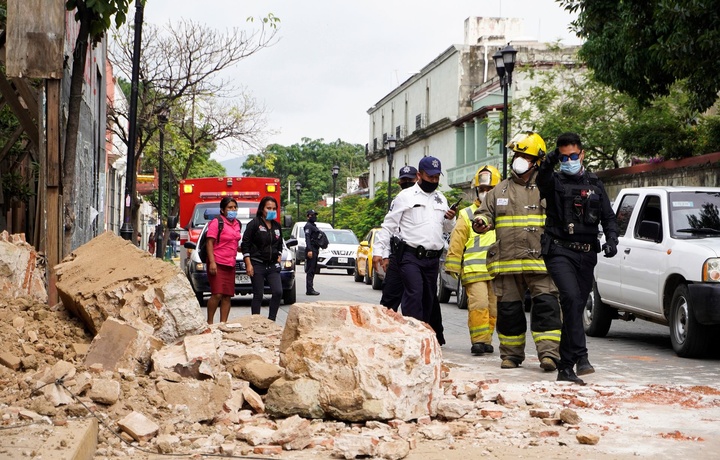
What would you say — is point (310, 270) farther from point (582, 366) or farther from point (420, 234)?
point (582, 366)

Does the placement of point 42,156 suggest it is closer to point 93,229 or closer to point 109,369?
point 109,369

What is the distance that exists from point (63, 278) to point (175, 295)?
1.16m

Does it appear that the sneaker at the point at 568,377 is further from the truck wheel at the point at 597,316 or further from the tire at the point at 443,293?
the tire at the point at 443,293

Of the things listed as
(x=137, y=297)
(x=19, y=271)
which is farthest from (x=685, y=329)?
(x=19, y=271)

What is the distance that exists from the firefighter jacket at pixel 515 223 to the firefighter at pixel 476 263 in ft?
4.58

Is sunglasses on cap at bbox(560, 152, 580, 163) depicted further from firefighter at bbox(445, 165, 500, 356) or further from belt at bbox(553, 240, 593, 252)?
firefighter at bbox(445, 165, 500, 356)

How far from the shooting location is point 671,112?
92.7 feet

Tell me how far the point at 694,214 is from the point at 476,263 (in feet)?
8.25

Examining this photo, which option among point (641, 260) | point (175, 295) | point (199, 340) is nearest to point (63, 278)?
point (175, 295)

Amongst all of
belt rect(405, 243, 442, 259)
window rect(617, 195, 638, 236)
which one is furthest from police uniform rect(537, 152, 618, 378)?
window rect(617, 195, 638, 236)

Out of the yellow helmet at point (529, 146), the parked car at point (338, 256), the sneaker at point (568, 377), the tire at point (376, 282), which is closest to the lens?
the sneaker at point (568, 377)

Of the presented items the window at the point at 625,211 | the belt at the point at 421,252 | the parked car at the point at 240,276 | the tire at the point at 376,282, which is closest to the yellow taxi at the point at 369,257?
the tire at the point at 376,282

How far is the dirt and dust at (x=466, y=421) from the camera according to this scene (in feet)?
21.1

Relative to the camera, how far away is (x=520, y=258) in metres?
9.84
